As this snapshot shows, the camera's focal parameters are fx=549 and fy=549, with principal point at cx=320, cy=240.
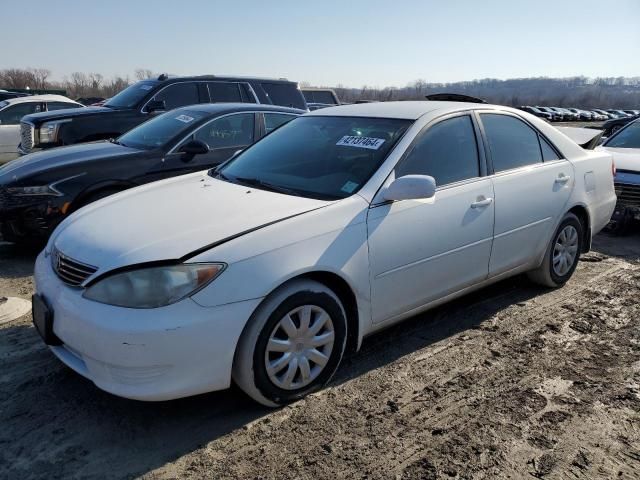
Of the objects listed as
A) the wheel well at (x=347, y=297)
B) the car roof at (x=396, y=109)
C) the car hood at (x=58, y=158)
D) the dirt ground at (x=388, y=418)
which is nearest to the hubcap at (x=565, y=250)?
the dirt ground at (x=388, y=418)

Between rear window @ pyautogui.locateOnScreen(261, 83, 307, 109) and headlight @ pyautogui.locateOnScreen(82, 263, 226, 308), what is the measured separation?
23.4 ft

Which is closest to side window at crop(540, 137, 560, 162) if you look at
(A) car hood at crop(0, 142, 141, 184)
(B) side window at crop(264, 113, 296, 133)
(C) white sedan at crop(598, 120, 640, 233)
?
(C) white sedan at crop(598, 120, 640, 233)

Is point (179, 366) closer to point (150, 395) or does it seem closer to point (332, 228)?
point (150, 395)

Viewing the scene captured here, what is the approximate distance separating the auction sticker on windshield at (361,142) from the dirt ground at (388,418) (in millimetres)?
1357

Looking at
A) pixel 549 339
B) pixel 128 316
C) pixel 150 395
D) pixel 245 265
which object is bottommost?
pixel 549 339

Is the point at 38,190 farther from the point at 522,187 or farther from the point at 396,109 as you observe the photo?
the point at 522,187

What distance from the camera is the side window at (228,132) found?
6.18 meters

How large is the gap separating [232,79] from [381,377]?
271 inches

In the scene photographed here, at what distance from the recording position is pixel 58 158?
557cm

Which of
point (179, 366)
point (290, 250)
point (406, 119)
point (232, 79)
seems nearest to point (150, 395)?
point (179, 366)

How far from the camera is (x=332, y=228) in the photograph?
10.1ft

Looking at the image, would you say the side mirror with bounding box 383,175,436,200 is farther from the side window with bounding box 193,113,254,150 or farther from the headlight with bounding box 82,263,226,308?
the side window with bounding box 193,113,254,150

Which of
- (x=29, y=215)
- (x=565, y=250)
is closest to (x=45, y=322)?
(x=29, y=215)

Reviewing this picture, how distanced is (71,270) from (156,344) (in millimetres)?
745
